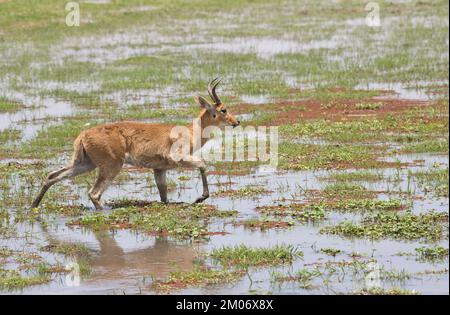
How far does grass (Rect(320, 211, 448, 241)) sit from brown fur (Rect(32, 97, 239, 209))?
223cm

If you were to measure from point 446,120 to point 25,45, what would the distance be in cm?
1440

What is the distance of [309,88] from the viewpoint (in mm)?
21562

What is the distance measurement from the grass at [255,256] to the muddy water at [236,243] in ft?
0.51

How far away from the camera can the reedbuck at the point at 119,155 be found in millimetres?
12836

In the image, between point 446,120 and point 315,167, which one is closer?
point 315,167

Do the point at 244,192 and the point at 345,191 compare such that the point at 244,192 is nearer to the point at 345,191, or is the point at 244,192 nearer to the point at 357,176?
the point at 345,191

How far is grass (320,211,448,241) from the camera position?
10789 mm

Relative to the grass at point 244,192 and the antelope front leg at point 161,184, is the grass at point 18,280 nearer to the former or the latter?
the antelope front leg at point 161,184

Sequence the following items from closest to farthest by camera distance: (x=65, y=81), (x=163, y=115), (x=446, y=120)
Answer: (x=446, y=120) → (x=163, y=115) → (x=65, y=81)

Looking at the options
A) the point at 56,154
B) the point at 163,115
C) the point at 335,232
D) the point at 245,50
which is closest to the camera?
the point at 335,232

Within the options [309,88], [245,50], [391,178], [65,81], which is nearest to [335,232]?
[391,178]

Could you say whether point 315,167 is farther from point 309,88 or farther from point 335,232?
point 309,88

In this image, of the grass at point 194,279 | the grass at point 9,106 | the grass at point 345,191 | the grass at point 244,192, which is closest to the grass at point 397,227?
the grass at point 345,191

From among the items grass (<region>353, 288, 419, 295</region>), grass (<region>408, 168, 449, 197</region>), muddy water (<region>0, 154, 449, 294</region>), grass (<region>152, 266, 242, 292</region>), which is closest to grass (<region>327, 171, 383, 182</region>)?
muddy water (<region>0, 154, 449, 294</region>)
